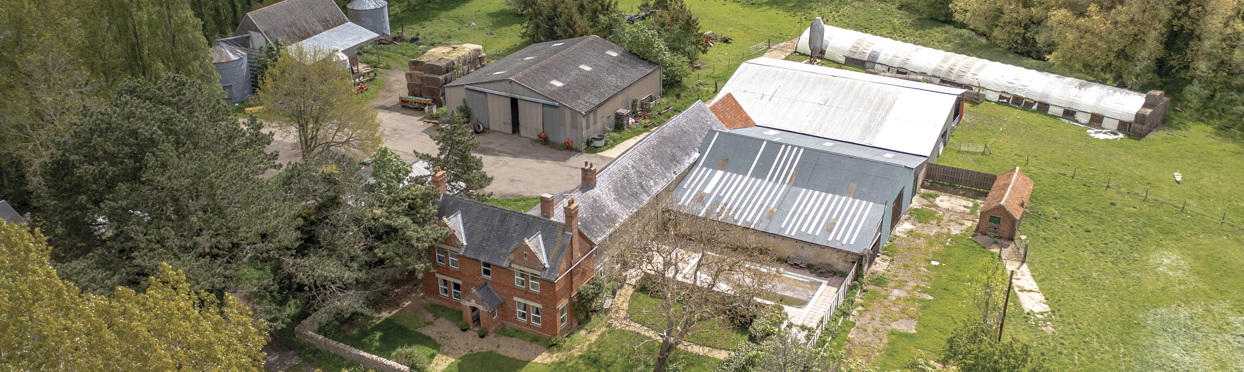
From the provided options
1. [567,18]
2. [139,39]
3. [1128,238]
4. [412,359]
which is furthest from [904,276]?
[139,39]

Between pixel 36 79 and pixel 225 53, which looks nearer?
pixel 36 79

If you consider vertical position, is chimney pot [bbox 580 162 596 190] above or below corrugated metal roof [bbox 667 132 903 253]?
above

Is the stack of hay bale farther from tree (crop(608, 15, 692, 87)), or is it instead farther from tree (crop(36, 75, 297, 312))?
tree (crop(36, 75, 297, 312))

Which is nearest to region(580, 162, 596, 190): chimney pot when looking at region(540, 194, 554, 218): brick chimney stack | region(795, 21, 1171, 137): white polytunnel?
region(540, 194, 554, 218): brick chimney stack

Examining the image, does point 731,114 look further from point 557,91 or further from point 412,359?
point 412,359

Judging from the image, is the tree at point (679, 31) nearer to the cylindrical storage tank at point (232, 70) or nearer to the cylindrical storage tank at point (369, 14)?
the cylindrical storage tank at point (369, 14)

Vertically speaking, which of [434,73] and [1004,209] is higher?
[434,73]

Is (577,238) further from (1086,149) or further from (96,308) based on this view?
(1086,149)

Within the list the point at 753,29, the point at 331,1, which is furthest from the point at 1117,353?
the point at 331,1
